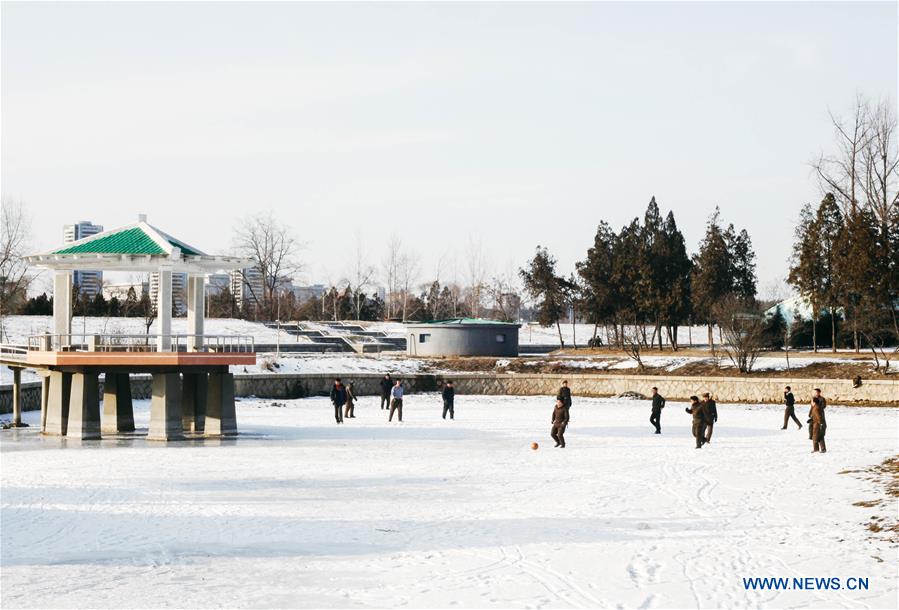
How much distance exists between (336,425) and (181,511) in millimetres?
17654

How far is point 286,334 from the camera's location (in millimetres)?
74062

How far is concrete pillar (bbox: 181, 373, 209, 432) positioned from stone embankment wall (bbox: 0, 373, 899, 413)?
11.2 metres

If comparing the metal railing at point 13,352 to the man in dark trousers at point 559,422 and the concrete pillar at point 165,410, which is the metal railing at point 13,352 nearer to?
the concrete pillar at point 165,410

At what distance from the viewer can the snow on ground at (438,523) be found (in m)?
13.3

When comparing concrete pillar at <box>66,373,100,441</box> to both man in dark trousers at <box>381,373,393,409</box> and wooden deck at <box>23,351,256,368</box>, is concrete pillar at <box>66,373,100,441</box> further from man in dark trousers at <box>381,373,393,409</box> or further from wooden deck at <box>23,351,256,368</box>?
man in dark trousers at <box>381,373,393,409</box>

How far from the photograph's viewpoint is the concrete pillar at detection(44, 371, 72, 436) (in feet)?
111

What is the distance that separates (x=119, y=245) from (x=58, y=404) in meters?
5.67

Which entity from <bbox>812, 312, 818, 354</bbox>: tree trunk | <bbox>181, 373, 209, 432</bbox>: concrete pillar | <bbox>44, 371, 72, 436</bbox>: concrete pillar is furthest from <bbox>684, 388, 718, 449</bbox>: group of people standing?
<bbox>812, 312, 818, 354</bbox>: tree trunk

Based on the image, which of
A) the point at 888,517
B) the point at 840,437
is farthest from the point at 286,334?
the point at 888,517

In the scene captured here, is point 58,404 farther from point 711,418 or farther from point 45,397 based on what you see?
point 711,418

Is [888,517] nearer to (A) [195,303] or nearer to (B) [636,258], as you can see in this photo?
(A) [195,303]

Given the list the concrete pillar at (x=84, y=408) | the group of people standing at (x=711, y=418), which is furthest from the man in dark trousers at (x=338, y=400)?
the group of people standing at (x=711, y=418)

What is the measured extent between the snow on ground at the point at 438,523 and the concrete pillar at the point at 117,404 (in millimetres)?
3958

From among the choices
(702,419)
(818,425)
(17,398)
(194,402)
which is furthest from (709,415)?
(17,398)
